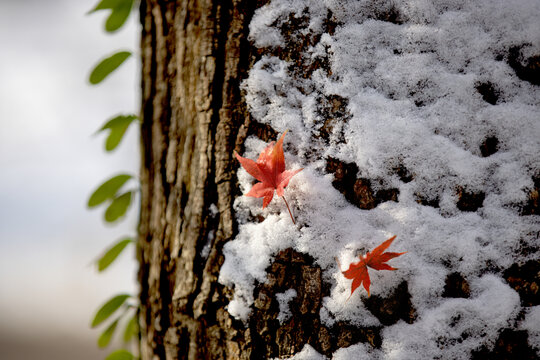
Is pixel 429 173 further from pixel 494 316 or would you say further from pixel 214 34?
pixel 214 34

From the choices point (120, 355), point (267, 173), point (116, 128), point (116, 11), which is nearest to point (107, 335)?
point (120, 355)

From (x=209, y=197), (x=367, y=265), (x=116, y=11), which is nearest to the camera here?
(x=367, y=265)

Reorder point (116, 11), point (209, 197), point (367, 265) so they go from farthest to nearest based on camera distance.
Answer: point (116, 11), point (209, 197), point (367, 265)

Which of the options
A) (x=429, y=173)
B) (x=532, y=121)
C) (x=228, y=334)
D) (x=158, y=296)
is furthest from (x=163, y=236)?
(x=532, y=121)

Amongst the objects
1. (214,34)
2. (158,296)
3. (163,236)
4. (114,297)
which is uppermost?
(214,34)

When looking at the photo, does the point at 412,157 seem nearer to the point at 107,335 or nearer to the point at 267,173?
the point at 267,173

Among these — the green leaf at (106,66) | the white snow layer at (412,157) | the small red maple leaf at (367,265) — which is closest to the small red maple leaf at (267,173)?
the white snow layer at (412,157)
